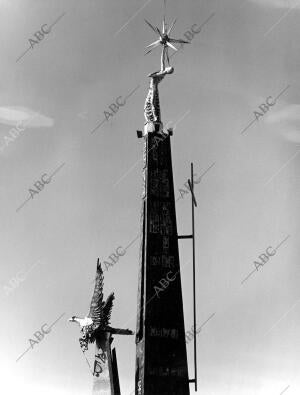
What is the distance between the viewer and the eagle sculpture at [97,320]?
31625 millimetres

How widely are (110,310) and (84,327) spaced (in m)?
1.19

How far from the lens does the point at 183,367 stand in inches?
1235

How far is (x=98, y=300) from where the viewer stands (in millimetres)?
32062

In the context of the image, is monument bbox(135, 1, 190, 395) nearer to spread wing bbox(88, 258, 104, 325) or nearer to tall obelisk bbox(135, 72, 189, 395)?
tall obelisk bbox(135, 72, 189, 395)

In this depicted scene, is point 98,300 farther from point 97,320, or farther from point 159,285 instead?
point 159,285

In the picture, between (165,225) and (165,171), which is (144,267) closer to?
(165,225)

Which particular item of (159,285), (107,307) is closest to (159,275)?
(159,285)

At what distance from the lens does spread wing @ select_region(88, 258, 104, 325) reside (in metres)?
31.8

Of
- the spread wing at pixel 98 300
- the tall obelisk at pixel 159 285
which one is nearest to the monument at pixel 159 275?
the tall obelisk at pixel 159 285

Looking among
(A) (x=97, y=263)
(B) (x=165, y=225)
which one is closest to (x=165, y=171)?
(B) (x=165, y=225)

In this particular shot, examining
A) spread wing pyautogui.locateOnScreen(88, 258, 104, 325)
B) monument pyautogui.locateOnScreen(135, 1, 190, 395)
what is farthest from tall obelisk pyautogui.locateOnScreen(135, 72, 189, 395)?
spread wing pyautogui.locateOnScreen(88, 258, 104, 325)

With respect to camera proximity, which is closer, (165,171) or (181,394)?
(181,394)

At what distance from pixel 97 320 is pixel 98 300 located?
2.62 ft

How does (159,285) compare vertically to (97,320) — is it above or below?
above
